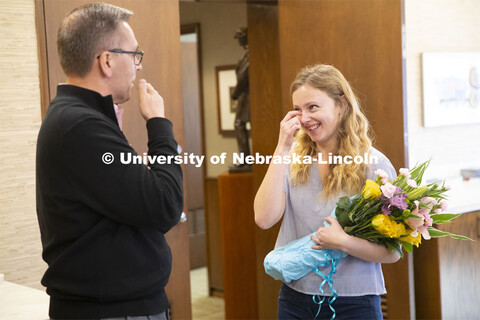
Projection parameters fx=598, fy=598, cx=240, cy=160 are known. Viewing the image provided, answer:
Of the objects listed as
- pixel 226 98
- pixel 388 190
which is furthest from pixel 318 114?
pixel 226 98

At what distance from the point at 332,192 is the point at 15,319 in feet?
3.63

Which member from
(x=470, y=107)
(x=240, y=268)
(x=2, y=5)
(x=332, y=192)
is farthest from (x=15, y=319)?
(x=470, y=107)

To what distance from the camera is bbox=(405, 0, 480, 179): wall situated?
434cm

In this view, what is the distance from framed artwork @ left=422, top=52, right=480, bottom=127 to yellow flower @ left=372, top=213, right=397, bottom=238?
2629 millimetres

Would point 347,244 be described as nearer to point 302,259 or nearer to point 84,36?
point 302,259

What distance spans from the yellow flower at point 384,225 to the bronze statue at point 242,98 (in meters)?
2.63

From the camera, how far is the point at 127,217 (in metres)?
1.47

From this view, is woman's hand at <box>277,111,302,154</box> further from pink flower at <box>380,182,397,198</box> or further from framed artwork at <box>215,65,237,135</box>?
framed artwork at <box>215,65,237,135</box>

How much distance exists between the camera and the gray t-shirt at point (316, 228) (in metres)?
2.00

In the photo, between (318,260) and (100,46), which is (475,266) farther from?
(100,46)

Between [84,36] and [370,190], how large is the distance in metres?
1.00

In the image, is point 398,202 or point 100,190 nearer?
point 100,190

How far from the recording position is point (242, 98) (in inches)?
187
